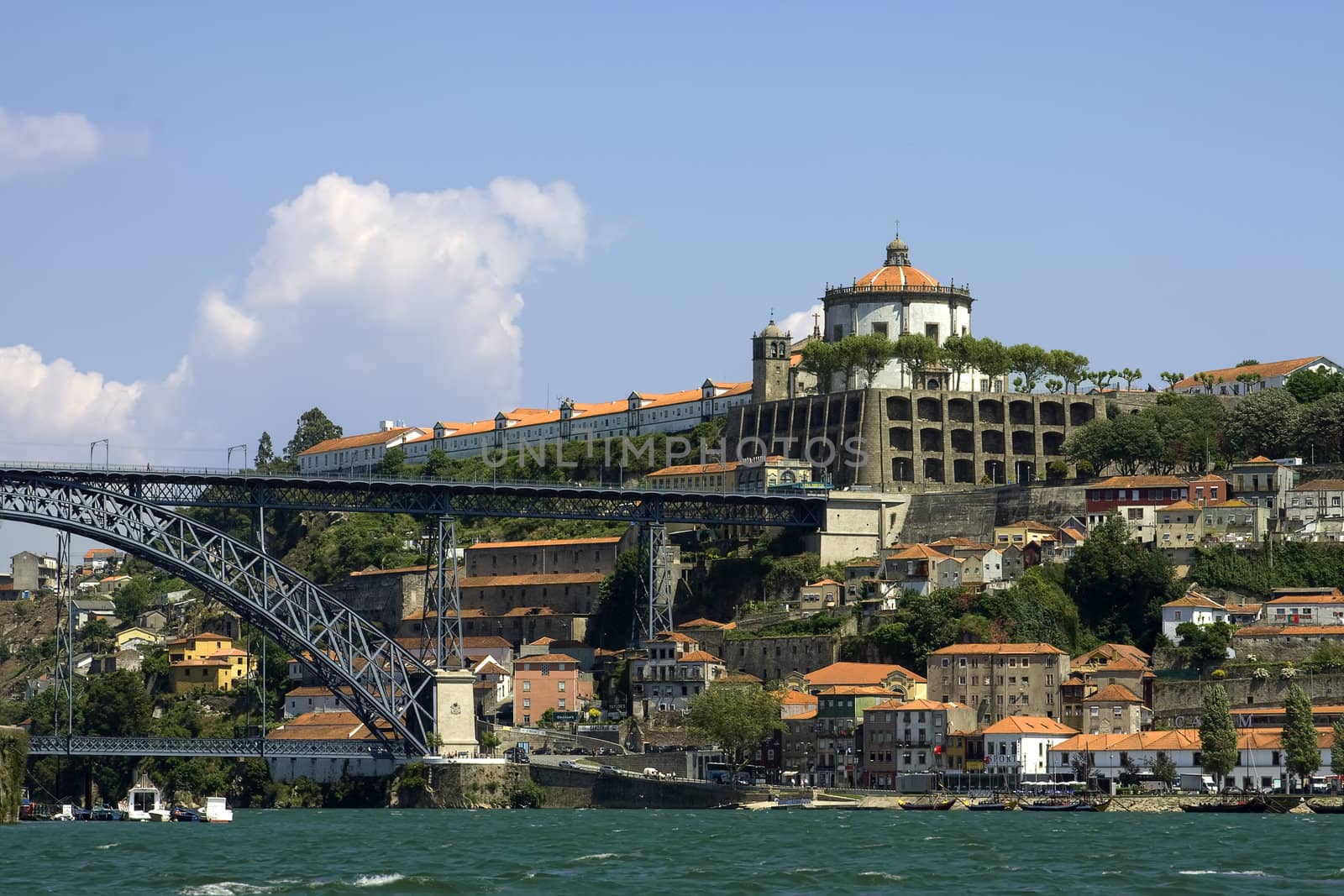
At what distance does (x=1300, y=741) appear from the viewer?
285 ft

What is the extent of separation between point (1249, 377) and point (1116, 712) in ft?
129

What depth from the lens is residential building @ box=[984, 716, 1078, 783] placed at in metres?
94.1

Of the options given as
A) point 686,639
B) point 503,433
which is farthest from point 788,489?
point 503,433

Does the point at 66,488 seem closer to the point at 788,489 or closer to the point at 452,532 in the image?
the point at 452,532

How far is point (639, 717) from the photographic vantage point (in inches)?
4134

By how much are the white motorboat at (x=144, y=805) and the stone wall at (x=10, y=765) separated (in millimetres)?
10024

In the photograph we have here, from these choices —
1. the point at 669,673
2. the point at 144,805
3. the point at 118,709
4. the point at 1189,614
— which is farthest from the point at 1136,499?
Result: the point at 118,709

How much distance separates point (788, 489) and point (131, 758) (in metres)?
31.4

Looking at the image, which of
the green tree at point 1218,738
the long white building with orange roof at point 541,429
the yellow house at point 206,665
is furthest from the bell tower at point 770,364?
the green tree at point 1218,738

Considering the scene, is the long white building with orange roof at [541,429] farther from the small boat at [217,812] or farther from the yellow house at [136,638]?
the small boat at [217,812]

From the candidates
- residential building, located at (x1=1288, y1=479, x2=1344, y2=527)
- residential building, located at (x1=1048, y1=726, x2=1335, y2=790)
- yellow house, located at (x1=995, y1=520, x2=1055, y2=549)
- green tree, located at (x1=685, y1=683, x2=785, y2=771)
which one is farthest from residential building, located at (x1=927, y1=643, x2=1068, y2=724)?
residential building, located at (x1=1288, y1=479, x2=1344, y2=527)

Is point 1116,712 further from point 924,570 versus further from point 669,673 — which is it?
point 669,673

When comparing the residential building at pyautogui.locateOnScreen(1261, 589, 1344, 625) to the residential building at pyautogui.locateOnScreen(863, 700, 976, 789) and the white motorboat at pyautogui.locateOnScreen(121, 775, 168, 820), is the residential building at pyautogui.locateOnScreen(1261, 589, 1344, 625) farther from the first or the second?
the white motorboat at pyautogui.locateOnScreen(121, 775, 168, 820)

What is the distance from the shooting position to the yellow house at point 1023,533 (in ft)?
362
